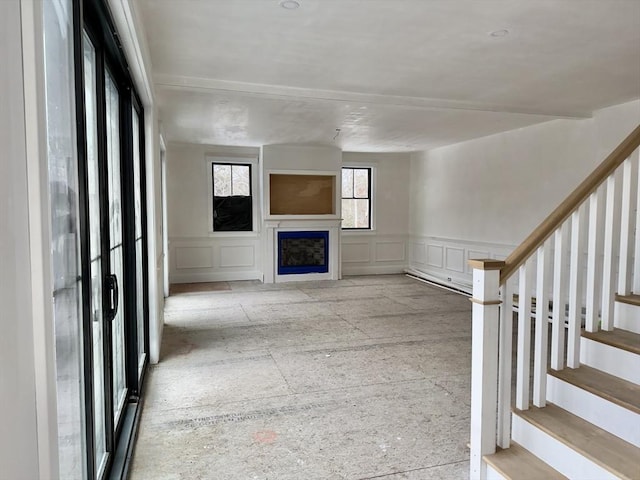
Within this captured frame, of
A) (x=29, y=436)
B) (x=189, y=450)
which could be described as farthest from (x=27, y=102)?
(x=189, y=450)

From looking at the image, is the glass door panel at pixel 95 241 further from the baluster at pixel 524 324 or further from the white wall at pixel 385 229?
the white wall at pixel 385 229

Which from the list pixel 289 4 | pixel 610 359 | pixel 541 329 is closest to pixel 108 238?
pixel 289 4

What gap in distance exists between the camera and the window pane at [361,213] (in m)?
9.20

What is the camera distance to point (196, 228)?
26.6 feet

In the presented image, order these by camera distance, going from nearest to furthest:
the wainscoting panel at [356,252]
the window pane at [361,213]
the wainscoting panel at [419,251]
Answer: the wainscoting panel at [419,251] < the wainscoting panel at [356,252] < the window pane at [361,213]

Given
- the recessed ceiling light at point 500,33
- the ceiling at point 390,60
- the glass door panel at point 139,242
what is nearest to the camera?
the ceiling at point 390,60

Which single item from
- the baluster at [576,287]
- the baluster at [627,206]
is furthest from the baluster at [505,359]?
the baluster at [627,206]

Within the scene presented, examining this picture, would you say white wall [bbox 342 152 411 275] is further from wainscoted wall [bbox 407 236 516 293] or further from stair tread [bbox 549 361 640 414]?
stair tread [bbox 549 361 640 414]

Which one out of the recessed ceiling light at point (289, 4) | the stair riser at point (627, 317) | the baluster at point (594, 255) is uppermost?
the recessed ceiling light at point (289, 4)

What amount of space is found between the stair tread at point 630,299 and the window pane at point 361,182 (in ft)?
22.2

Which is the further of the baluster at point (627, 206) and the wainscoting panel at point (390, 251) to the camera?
the wainscoting panel at point (390, 251)

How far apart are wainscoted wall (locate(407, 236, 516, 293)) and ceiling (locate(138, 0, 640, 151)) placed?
2.08 meters

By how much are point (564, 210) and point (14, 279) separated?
2344mm

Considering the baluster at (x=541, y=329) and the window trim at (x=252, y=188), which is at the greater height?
the window trim at (x=252, y=188)
